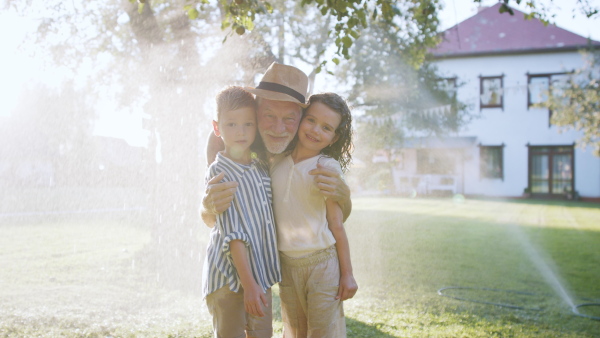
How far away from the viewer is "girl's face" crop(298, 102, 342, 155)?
2.50 meters

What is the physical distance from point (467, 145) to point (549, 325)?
2141 centimetres

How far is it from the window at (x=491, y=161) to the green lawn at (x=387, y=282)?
40.2 feet

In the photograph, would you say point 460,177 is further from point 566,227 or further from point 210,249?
point 210,249

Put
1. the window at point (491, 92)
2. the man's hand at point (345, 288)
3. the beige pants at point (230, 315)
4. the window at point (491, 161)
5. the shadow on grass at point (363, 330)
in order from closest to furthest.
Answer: the beige pants at point (230, 315), the man's hand at point (345, 288), the shadow on grass at point (363, 330), the window at point (491, 92), the window at point (491, 161)

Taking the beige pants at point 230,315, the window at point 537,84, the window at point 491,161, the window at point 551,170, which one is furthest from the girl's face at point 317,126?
the window at point 551,170

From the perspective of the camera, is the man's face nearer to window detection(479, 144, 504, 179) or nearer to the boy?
the boy

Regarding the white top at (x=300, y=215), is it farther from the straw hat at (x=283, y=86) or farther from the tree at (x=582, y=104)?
the tree at (x=582, y=104)

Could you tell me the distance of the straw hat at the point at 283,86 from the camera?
2.41 meters

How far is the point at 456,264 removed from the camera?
8008 mm

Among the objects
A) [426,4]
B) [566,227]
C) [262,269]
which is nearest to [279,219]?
[262,269]

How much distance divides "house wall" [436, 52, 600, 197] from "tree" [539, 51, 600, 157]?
13.9 feet

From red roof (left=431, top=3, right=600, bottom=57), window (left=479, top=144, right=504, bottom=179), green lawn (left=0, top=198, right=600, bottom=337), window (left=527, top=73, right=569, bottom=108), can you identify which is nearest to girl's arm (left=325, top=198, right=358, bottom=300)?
green lawn (left=0, top=198, right=600, bottom=337)

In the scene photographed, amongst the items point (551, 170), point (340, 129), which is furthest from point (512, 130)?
point (340, 129)

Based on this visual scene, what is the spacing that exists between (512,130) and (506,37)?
4.59 metres
